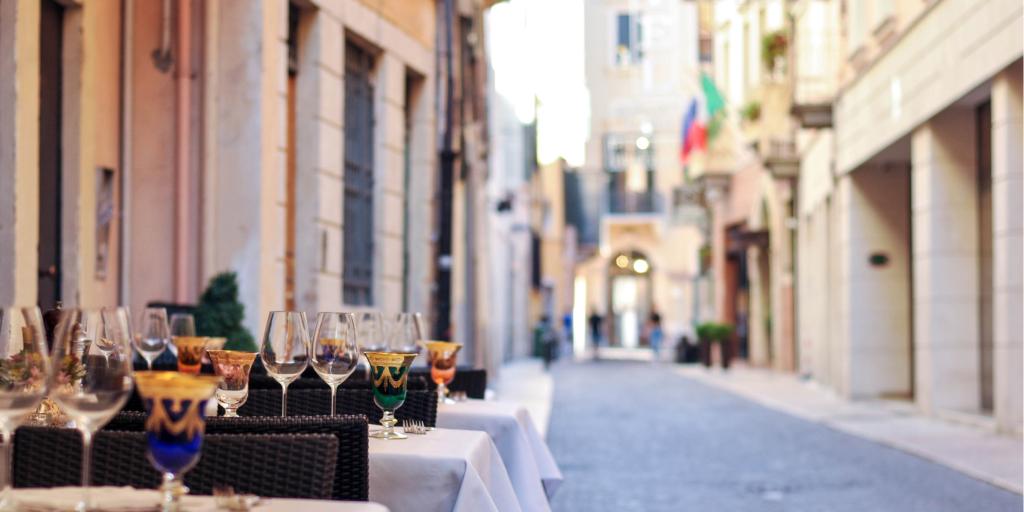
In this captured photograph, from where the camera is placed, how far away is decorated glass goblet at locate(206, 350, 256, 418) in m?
3.97

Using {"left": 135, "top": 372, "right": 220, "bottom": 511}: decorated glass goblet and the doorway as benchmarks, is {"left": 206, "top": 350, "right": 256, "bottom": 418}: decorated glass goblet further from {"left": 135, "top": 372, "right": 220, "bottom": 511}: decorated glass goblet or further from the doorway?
the doorway

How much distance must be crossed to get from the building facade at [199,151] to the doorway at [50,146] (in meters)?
0.01

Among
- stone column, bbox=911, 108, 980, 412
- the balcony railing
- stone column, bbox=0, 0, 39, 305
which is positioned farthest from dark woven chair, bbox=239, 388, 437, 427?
the balcony railing

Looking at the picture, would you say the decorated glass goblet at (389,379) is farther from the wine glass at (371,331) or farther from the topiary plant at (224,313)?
the topiary plant at (224,313)

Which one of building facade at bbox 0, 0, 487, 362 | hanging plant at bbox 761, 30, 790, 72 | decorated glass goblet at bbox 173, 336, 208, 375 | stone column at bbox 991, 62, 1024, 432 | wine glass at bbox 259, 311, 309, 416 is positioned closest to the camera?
wine glass at bbox 259, 311, 309, 416

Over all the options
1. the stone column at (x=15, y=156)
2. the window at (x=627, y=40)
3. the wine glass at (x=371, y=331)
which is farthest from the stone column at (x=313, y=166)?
the window at (x=627, y=40)

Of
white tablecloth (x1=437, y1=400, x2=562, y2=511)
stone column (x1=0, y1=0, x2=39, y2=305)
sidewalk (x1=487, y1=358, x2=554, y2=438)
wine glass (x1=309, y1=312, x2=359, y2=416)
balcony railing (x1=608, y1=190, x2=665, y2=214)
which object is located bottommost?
sidewalk (x1=487, y1=358, x2=554, y2=438)

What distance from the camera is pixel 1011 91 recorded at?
1162 centimetres

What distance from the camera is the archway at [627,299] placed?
53.2 m

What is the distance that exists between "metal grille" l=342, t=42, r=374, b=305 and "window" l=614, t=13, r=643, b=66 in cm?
3738

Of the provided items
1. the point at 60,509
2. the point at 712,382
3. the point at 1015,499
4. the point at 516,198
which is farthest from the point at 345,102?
the point at 516,198

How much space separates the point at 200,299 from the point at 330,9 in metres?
3.30

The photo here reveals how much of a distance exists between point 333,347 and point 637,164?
47.6m

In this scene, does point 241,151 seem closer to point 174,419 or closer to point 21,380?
point 21,380
